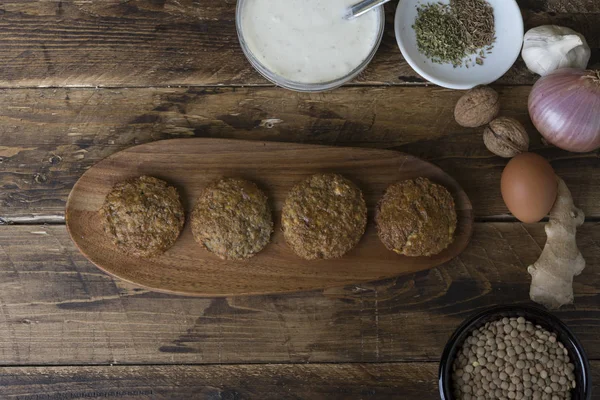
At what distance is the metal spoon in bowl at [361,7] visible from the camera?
1.93m

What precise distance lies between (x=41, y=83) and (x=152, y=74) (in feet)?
1.43

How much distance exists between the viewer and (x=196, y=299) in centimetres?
212

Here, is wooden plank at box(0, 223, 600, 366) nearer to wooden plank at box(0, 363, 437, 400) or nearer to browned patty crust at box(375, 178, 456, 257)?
wooden plank at box(0, 363, 437, 400)

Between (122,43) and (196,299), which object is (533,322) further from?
(122,43)

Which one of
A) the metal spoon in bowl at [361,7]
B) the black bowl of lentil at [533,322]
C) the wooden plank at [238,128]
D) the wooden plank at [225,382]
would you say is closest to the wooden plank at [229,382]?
the wooden plank at [225,382]

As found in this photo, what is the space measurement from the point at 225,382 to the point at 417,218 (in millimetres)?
981

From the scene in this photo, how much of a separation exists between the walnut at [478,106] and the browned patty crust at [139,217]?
1144 mm

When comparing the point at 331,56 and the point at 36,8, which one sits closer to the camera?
the point at 331,56

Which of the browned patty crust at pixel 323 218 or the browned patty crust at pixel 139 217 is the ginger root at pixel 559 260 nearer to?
the browned patty crust at pixel 323 218

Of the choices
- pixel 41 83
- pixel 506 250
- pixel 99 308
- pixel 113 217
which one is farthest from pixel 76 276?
pixel 506 250

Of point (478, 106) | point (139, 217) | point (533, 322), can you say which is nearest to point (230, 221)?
point (139, 217)

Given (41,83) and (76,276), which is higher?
(41,83)

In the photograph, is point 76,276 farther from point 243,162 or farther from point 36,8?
point 36,8

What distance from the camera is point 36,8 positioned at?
215 cm
